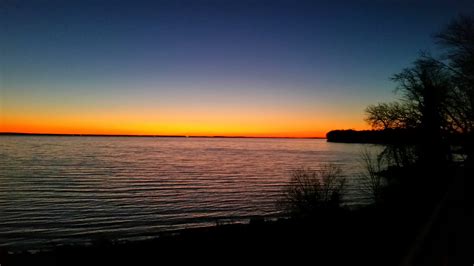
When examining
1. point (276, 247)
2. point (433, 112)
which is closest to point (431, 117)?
point (433, 112)

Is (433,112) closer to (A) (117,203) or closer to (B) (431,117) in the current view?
(B) (431,117)

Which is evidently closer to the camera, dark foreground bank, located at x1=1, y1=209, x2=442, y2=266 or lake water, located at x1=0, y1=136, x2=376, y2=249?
dark foreground bank, located at x1=1, y1=209, x2=442, y2=266

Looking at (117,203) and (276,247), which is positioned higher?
(276,247)

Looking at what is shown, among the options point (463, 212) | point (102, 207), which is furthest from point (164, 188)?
point (463, 212)

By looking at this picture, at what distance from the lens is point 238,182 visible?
1908 inches

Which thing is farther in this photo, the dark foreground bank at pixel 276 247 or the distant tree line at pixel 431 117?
the distant tree line at pixel 431 117

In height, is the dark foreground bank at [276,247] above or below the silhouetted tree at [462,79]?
below

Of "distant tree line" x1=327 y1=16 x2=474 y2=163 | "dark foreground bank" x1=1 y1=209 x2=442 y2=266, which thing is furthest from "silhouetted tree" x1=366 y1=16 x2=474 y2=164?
"dark foreground bank" x1=1 y1=209 x2=442 y2=266

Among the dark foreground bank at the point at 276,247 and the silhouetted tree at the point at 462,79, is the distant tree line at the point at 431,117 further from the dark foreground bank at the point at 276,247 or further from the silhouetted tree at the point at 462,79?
the dark foreground bank at the point at 276,247

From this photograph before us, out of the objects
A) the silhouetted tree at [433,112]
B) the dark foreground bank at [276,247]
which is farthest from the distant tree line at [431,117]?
the dark foreground bank at [276,247]

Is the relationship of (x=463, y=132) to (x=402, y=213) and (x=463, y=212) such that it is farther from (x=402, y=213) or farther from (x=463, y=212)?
(x=463, y=212)

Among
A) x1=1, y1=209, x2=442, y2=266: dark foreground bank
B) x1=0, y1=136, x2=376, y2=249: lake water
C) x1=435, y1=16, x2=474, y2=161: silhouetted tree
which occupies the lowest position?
x1=0, y1=136, x2=376, y2=249: lake water

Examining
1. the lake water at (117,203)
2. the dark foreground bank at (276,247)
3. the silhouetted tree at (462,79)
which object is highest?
the silhouetted tree at (462,79)

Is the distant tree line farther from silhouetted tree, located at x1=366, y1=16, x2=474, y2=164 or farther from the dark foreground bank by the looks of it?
the dark foreground bank
